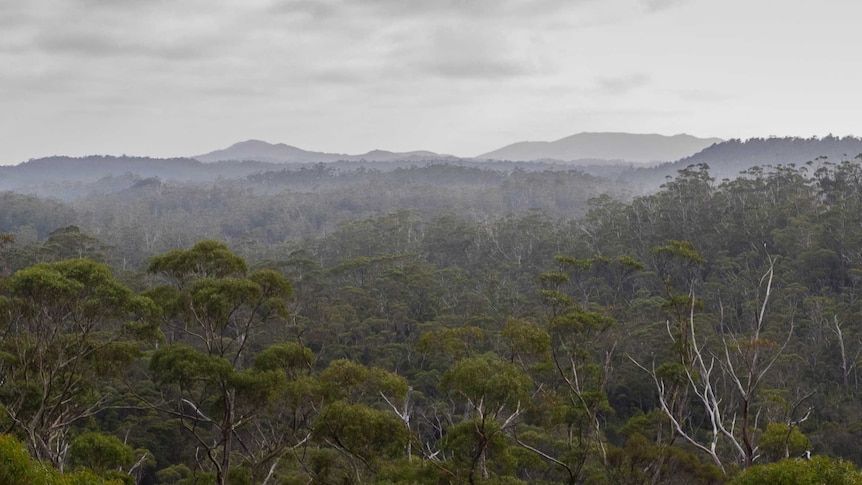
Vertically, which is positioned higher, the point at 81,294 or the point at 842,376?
the point at 81,294

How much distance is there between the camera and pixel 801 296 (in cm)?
3369

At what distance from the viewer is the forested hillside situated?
39.0 ft

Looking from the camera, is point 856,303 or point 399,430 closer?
point 399,430

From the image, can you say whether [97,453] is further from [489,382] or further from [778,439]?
[778,439]

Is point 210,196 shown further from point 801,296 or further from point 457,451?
point 457,451

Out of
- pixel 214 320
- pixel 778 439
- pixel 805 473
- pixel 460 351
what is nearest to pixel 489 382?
pixel 460 351

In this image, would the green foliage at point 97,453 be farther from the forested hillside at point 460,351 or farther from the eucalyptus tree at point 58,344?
the eucalyptus tree at point 58,344

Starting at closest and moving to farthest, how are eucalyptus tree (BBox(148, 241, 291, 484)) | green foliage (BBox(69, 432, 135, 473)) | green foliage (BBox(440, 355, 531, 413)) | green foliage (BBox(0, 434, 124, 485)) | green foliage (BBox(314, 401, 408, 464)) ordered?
1. green foliage (BBox(0, 434, 124, 485))
2. green foliage (BBox(440, 355, 531, 413))
3. green foliage (BBox(314, 401, 408, 464))
4. eucalyptus tree (BBox(148, 241, 291, 484))
5. green foliage (BBox(69, 432, 135, 473))

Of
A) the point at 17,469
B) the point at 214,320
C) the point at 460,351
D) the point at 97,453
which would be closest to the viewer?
the point at 17,469

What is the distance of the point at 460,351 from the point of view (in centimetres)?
1576

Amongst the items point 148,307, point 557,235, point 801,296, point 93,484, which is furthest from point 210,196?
point 93,484

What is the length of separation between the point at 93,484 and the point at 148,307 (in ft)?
23.0

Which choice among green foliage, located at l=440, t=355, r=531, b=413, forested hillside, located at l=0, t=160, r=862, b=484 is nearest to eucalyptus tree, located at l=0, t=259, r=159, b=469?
forested hillside, located at l=0, t=160, r=862, b=484

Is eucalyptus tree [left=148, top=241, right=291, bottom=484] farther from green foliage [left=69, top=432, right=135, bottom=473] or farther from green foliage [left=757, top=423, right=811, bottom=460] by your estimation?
green foliage [left=757, top=423, right=811, bottom=460]
